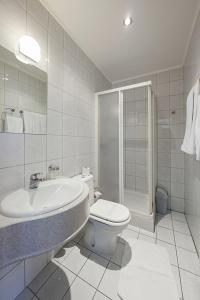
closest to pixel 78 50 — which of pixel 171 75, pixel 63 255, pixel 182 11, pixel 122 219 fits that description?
pixel 182 11

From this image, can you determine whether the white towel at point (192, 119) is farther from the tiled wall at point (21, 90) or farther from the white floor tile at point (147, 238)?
the tiled wall at point (21, 90)

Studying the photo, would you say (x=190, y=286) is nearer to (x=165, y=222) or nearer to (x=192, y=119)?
(x=165, y=222)

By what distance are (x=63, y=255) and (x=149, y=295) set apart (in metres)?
0.79

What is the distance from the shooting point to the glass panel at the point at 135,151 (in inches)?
80.1

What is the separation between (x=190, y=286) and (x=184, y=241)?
0.53m

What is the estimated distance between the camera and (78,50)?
169cm

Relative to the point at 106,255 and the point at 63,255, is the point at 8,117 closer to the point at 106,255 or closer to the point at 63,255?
the point at 63,255

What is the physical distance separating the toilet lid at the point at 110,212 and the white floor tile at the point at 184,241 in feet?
2.46

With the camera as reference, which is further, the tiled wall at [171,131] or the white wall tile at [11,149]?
the tiled wall at [171,131]

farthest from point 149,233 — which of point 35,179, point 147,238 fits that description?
point 35,179

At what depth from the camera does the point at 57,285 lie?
3.46 feet

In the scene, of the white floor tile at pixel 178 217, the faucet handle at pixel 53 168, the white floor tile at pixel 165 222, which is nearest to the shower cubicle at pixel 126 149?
the white floor tile at pixel 165 222

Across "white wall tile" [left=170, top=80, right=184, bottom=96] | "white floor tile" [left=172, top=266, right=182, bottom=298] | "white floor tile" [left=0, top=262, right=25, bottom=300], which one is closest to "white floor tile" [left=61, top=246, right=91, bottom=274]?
"white floor tile" [left=0, top=262, right=25, bottom=300]

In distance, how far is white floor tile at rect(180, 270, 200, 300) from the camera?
1.00 metres
